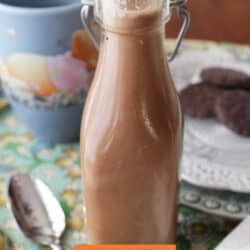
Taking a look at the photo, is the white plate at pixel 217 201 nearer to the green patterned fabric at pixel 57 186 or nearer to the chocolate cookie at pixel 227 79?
the green patterned fabric at pixel 57 186

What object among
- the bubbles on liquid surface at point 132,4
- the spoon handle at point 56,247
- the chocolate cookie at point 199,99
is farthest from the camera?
the chocolate cookie at point 199,99

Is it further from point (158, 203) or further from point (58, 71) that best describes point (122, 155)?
point (58, 71)

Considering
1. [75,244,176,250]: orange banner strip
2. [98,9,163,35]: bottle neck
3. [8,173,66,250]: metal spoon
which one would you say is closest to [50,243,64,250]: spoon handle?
[8,173,66,250]: metal spoon

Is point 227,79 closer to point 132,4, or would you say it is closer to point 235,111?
point 235,111

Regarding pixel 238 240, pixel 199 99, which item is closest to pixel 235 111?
pixel 199 99

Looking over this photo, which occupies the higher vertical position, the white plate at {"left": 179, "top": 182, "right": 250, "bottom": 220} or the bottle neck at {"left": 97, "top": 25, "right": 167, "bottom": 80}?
the bottle neck at {"left": 97, "top": 25, "right": 167, "bottom": 80}

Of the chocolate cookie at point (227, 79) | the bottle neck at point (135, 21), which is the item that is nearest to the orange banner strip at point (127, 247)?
the bottle neck at point (135, 21)

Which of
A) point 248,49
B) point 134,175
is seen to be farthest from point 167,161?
point 248,49

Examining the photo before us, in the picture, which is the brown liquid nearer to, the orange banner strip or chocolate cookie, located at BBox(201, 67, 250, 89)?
the orange banner strip
